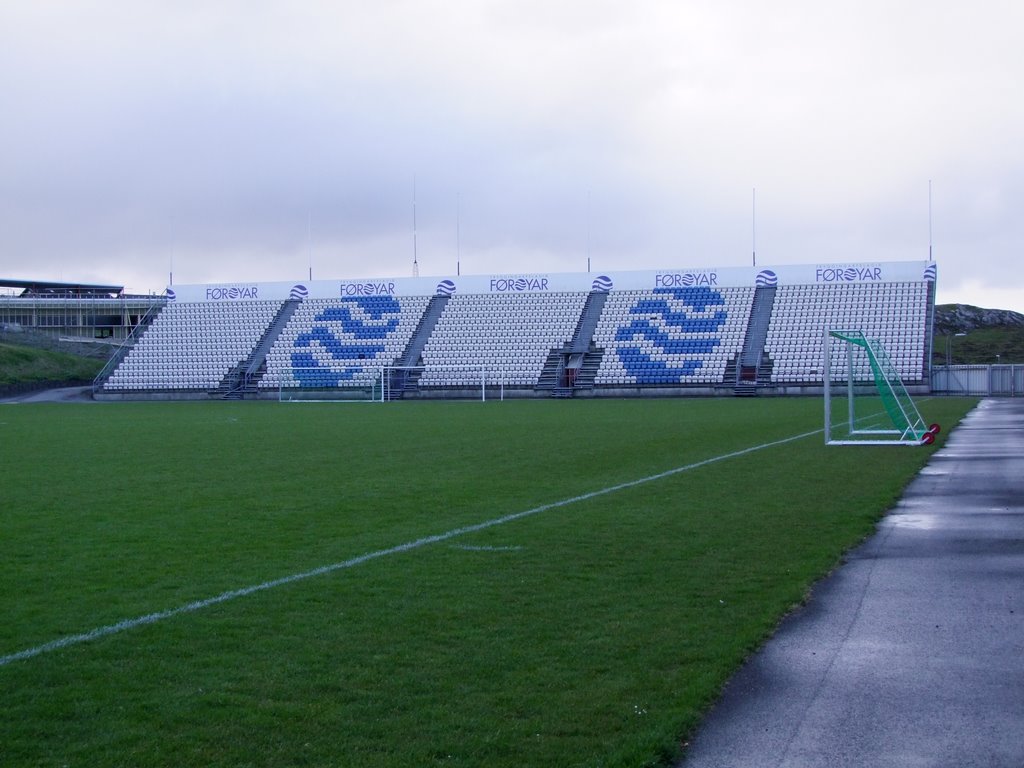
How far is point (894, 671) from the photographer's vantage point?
5957 mm

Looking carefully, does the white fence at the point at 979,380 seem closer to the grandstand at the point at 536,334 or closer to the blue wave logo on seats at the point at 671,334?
the grandstand at the point at 536,334

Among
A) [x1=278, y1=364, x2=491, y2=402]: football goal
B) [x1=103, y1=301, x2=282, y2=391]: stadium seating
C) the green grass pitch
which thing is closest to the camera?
the green grass pitch

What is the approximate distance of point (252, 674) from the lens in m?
5.94

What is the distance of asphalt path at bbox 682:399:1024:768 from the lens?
4781 millimetres

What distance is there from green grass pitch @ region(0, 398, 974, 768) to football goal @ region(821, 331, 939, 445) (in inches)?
211

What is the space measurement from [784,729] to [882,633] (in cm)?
208

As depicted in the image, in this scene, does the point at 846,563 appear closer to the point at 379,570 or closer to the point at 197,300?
the point at 379,570

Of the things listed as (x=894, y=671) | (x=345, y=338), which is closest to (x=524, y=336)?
(x=345, y=338)

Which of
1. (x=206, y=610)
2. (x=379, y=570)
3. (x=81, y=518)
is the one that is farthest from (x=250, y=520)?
(x=206, y=610)

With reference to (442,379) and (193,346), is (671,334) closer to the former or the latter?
(442,379)

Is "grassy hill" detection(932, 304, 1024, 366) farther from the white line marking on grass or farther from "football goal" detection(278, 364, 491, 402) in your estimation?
the white line marking on grass

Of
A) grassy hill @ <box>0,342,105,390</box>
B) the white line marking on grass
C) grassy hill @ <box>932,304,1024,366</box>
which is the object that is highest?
grassy hill @ <box>932,304,1024,366</box>

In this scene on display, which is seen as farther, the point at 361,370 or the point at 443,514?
the point at 361,370

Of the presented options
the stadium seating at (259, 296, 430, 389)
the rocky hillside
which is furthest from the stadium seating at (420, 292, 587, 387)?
the rocky hillside
